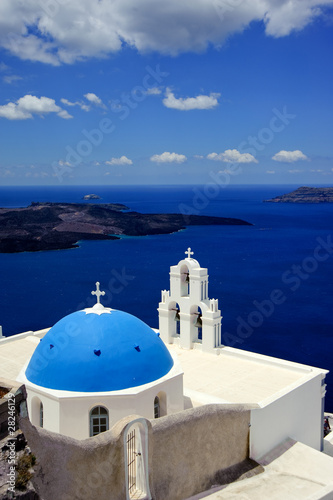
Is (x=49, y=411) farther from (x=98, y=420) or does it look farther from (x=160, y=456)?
(x=160, y=456)

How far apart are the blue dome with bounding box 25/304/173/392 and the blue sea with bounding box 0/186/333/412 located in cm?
1510

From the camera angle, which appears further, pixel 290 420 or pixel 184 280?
pixel 184 280

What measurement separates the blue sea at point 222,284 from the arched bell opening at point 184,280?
34.0 ft

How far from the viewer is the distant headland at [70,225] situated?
247 ft

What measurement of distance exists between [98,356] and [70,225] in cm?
8074

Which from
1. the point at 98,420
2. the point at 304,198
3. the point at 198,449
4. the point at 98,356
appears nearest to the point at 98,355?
the point at 98,356

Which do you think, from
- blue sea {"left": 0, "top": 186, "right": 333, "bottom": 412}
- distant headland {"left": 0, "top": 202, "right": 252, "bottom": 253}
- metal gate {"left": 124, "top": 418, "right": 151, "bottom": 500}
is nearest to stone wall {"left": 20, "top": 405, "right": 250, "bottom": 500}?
metal gate {"left": 124, "top": 418, "right": 151, "bottom": 500}

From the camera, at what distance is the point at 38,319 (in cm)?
3891

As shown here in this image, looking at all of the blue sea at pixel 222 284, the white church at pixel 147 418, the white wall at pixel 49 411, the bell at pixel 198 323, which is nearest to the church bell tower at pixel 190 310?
the bell at pixel 198 323

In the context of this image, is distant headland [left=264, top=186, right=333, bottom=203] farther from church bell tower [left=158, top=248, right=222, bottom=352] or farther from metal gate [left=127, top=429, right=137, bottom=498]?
metal gate [left=127, top=429, right=137, bottom=498]

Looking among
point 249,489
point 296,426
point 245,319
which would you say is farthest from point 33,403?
point 245,319

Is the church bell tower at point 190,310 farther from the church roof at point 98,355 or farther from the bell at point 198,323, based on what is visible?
the church roof at point 98,355

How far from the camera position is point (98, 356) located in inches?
447

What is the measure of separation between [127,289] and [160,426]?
124 ft
